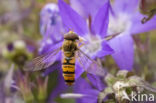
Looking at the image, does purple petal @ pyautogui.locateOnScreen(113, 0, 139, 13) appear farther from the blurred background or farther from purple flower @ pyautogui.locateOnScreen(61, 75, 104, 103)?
purple flower @ pyautogui.locateOnScreen(61, 75, 104, 103)

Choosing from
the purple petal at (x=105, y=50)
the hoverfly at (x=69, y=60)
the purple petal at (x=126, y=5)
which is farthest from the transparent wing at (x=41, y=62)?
the purple petal at (x=126, y=5)

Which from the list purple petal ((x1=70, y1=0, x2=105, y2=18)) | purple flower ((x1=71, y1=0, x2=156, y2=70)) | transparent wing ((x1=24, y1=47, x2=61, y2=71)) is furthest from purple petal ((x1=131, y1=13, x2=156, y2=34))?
transparent wing ((x1=24, y1=47, x2=61, y2=71))

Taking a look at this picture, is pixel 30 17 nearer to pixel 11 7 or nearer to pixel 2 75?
pixel 11 7

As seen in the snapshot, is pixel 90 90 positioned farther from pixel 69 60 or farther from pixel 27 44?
pixel 27 44

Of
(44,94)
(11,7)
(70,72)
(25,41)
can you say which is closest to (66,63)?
(70,72)

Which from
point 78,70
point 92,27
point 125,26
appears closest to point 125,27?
point 125,26
